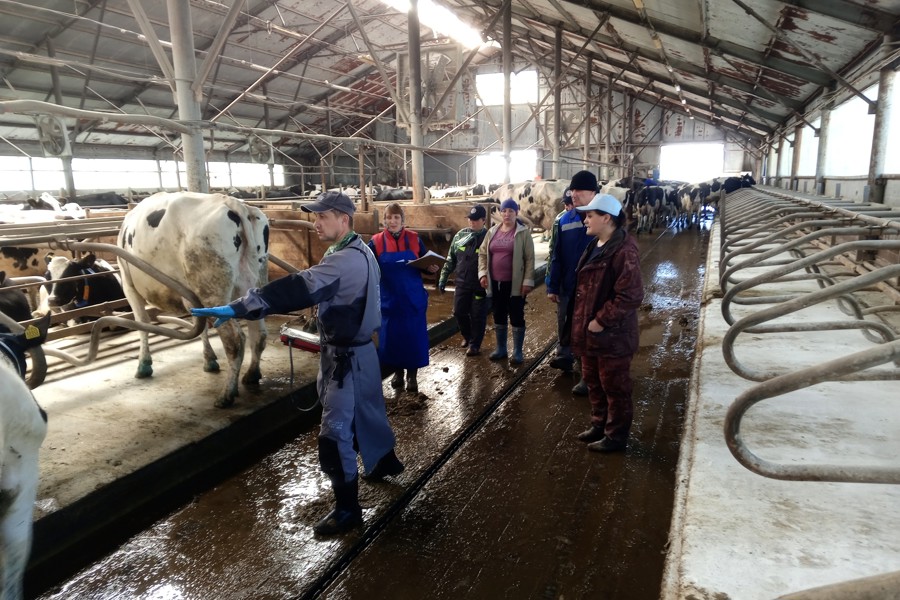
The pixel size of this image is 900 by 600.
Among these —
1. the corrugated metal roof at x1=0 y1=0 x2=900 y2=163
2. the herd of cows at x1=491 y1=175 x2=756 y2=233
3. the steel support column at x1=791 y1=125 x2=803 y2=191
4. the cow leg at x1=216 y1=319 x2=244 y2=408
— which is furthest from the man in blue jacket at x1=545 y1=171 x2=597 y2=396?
the steel support column at x1=791 y1=125 x2=803 y2=191

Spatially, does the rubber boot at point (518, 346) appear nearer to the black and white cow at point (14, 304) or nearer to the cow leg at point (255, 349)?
the cow leg at point (255, 349)

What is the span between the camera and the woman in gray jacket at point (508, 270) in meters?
5.50

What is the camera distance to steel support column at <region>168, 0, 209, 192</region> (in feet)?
18.2

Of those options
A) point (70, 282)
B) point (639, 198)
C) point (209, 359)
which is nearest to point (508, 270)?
point (209, 359)

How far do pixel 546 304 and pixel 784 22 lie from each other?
197 inches

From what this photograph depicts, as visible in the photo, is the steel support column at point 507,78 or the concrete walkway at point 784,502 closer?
the concrete walkway at point 784,502

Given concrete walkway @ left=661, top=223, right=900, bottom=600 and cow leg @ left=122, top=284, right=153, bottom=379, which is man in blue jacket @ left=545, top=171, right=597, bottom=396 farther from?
cow leg @ left=122, top=284, right=153, bottom=379

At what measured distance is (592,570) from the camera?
2654mm

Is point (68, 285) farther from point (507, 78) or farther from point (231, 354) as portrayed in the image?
point (507, 78)

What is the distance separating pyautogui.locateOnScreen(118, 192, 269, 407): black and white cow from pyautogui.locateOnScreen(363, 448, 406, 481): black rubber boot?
5.15 ft

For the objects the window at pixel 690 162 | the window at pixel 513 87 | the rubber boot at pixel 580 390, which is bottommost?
the rubber boot at pixel 580 390

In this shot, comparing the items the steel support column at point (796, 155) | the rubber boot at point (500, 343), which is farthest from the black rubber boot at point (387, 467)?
the steel support column at point (796, 155)

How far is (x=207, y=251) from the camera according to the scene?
14.4ft

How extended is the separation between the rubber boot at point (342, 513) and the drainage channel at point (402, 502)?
0.12 metres
